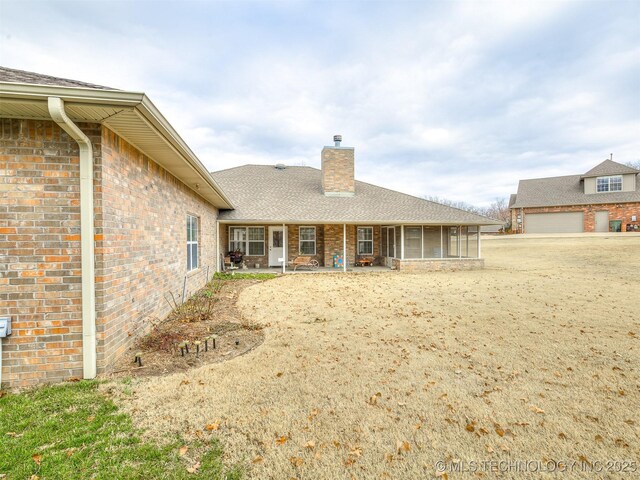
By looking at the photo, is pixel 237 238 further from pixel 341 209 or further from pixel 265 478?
pixel 265 478

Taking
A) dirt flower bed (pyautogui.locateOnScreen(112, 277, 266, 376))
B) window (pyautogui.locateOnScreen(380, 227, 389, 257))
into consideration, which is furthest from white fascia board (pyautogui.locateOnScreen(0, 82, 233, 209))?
window (pyautogui.locateOnScreen(380, 227, 389, 257))

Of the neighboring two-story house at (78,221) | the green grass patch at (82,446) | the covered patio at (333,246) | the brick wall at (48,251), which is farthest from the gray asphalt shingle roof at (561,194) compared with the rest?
the green grass patch at (82,446)

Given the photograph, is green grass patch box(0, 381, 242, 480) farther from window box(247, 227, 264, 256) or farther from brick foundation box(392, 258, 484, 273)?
brick foundation box(392, 258, 484, 273)

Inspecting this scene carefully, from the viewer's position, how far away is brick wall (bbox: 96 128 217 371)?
3.52 metres

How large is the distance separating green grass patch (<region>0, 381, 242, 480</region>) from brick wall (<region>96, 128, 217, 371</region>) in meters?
0.75

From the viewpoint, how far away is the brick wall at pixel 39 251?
10.6 ft

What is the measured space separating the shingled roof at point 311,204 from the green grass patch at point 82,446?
427 inches

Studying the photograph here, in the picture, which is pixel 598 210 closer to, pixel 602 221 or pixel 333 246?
pixel 602 221

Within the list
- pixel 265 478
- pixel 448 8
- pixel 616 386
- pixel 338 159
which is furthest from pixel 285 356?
pixel 338 159

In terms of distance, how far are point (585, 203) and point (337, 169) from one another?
2570 cm

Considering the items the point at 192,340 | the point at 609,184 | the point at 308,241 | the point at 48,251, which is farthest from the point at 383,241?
the point at 609,184

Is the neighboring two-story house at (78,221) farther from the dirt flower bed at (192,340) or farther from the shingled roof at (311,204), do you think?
the shingled roof at (311,204)

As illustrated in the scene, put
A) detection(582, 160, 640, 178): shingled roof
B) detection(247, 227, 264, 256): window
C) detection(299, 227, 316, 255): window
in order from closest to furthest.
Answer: detection(247, 227, 264, 256): window → detection(299, 227, 316, 255): window → detection(582, 160, 640, 178): shingled roof

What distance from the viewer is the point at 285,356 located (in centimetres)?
436
